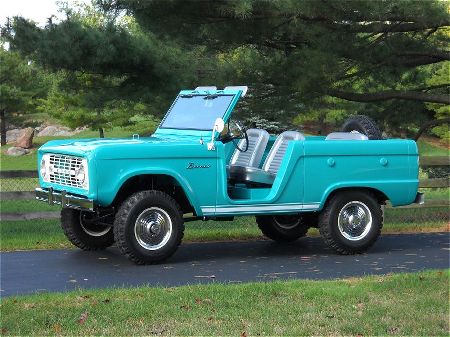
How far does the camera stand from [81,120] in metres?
36.2

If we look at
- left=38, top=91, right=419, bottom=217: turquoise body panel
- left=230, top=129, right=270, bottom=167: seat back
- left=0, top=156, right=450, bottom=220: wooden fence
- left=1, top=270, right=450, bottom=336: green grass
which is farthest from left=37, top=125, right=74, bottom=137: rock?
left=1, top=270, right=450, bottom=336: green grass

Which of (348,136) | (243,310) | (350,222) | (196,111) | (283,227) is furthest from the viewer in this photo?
(283,227)

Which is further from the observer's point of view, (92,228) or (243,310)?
(92,228)

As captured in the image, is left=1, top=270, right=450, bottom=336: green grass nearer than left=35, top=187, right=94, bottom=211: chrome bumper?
Yes

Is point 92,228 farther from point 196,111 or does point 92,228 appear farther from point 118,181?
point 196,111

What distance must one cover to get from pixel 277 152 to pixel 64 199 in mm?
2822

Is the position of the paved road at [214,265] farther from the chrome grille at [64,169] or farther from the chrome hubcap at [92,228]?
the chrome grille at [64,169]

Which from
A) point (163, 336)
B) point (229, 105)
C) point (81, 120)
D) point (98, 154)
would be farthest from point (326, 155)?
point (81, 120)

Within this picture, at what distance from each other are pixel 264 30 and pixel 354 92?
322cm

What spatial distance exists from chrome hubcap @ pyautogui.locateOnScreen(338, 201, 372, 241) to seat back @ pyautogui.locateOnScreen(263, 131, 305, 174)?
102cm

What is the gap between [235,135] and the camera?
11.2 meters

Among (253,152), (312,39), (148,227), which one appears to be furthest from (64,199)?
(312,39)

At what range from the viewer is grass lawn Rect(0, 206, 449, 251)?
479 inches

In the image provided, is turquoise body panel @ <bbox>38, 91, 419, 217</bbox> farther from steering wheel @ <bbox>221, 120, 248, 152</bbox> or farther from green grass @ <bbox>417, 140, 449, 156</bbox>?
green grass @ <bbox>417, 140, 449, 156</bbox>
